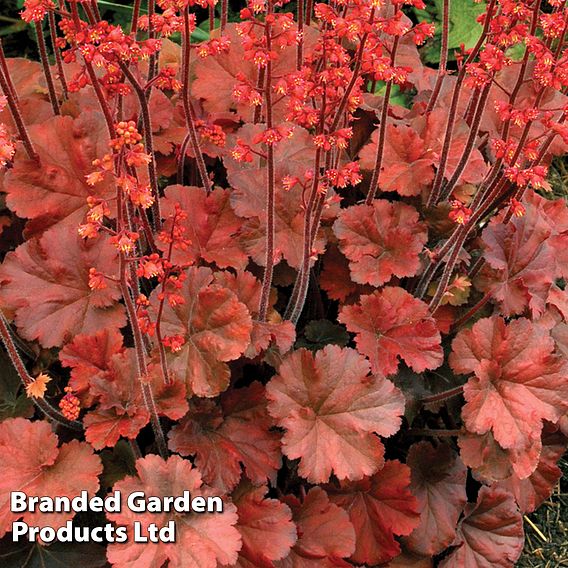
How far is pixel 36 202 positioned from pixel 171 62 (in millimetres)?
1190

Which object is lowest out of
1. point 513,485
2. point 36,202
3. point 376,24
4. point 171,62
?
point 513,485

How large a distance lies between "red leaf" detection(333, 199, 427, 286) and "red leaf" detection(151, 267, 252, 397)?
633 mm

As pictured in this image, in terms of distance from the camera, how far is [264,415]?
2.54 metres

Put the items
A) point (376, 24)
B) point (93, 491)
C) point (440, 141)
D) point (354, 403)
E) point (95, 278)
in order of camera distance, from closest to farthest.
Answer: point (95, 278), point (376, 24), point (93, 491), point (354, 403), point (440, 141)

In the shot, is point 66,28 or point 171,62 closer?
point 66,28

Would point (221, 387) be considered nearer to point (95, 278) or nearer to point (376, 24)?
point (95, 278)

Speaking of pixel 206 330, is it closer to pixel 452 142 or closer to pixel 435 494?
pixel 435 494

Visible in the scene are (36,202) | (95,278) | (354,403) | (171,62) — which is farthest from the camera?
(171,62)

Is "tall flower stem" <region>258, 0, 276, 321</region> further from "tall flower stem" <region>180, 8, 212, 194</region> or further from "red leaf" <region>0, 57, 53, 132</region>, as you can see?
"red leaf" <region>0, 57, 53, 132</region>

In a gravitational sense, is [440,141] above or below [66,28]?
below

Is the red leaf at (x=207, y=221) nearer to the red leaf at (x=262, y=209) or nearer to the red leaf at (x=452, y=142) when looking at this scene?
the red leaf at (x=262, y=209)

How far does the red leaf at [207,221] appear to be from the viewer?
2.85 metres

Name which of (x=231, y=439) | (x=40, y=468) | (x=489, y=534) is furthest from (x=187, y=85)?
(x=489, y=534)

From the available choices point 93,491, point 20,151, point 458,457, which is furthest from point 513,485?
point 20,151
